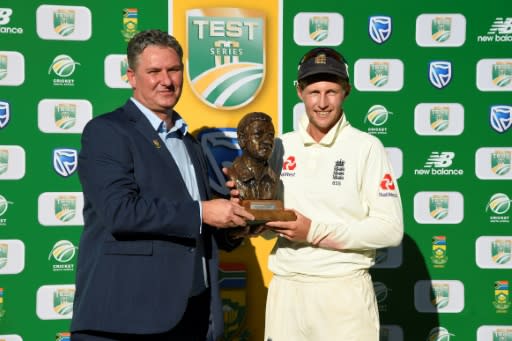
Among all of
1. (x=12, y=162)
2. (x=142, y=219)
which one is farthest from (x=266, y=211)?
(x=12, y=162)

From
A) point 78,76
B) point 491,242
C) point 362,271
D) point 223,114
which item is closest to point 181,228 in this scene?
point 362,271

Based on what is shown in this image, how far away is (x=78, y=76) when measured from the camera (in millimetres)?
3225

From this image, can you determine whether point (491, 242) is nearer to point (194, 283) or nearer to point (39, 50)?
point (194, 283)

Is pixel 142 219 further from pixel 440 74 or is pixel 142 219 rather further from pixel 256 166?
pixel 440 74

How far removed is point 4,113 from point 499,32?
10.1ft

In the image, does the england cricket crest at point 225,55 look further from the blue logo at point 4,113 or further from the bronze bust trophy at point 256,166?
the blue logo at point 4,113

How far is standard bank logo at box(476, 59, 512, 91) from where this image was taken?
3422mm

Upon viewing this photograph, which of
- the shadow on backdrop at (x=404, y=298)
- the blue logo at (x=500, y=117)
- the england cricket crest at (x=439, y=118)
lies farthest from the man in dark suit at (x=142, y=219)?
the blue logo at (x=500, y=117)

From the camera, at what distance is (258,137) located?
2328 mm

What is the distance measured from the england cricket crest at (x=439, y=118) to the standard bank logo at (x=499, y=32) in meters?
0.50

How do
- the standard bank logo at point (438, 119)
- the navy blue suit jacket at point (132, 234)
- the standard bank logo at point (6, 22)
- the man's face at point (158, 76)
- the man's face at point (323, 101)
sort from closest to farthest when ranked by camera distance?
the navy blue suit jacket at point (132, 234), the man's face at point (158, 76), the man's face at point (323, 101), the standard bank logo at point (6, 22), the standard bank logo at point (438, 119)

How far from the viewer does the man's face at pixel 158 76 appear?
7.00 ft

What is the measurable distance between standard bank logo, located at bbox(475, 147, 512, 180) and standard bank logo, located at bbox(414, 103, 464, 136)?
21 centimetres

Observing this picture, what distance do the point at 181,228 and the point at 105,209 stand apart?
279 mm
